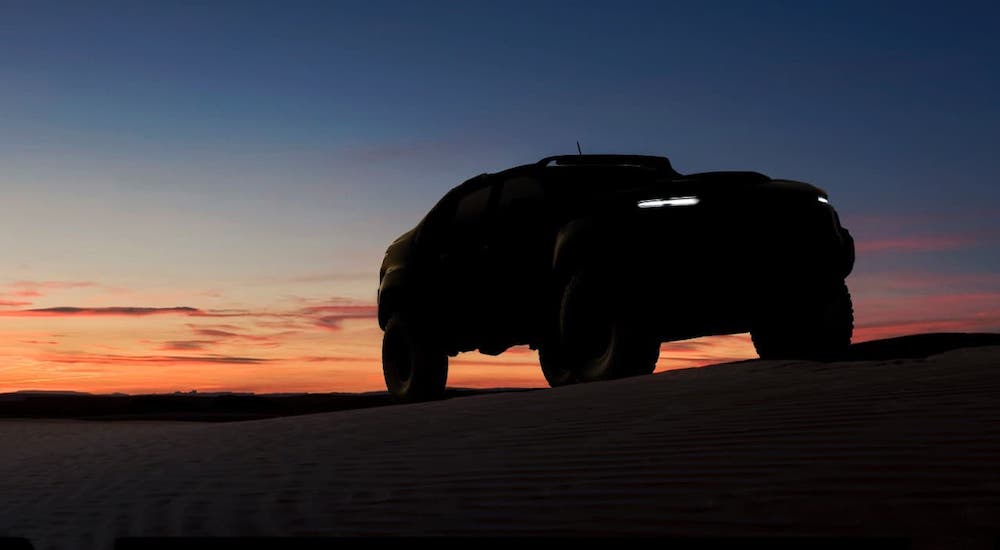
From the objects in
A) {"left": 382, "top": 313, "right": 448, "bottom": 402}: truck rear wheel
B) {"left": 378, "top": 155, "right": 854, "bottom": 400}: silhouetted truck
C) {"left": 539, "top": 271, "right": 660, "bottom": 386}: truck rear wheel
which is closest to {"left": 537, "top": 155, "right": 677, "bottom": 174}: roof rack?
{"left": 378, "top": 155, "right": 854, "bottom": 400}: silhouetted truck

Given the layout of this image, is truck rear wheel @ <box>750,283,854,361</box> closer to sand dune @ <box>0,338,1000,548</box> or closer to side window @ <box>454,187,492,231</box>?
sand dune @ <box>0,338,1000,548</box>

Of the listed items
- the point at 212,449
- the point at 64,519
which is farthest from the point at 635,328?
the point at 64,519

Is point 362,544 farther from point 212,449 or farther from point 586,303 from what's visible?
point 586,303

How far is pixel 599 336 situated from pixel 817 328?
6.53ft

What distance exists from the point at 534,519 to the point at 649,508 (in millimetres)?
456

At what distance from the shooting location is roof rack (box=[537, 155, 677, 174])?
1080cm

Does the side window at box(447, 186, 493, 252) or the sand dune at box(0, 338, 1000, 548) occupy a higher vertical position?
the side window at box(447, 186, 493, 252)

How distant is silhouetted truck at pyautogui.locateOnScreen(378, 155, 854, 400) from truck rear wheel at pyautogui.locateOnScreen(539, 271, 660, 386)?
1 centimetres

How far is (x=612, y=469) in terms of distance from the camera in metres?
5.67

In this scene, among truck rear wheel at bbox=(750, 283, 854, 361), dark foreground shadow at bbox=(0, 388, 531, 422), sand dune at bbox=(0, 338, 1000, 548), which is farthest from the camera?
dark foreground shadow at bbox=(0, 388, 531, 422)

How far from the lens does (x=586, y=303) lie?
971 centimetres

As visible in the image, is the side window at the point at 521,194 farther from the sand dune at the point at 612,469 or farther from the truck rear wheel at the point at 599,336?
the sand dune at the point at 612,469

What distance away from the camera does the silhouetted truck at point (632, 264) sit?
30.4 feet

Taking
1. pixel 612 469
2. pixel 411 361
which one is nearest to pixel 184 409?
pixel 411 361
